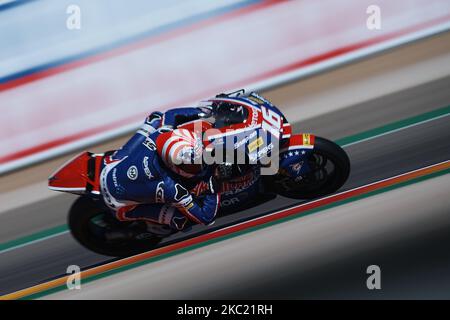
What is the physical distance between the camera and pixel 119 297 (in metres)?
6.02

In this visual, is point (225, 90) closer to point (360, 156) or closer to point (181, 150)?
point (360, 156)

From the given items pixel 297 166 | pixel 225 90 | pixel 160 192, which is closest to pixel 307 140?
pixel 297 166

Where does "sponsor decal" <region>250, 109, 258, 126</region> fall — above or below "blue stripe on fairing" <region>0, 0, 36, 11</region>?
below

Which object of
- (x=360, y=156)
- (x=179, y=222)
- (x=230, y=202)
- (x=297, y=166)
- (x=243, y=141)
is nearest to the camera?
(x=243, y=141)

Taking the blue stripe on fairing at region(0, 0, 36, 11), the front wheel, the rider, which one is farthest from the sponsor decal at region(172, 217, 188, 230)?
the blue stripe on fairing at region(0, 0, 36, 11)

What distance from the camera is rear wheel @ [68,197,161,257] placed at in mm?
5449

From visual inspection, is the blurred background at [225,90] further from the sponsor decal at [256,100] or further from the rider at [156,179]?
the sponsor decal at [256,100]

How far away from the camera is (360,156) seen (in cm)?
648

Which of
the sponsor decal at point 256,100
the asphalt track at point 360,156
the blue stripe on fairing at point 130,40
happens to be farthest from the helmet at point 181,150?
the blue stripe on fairing at point 130,40

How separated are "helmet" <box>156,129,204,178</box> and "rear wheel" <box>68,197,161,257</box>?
3.56ft

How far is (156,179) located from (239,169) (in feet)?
2.36

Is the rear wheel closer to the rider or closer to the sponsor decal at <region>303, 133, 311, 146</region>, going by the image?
the rider

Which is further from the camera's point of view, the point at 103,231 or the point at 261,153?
the point at 103,231

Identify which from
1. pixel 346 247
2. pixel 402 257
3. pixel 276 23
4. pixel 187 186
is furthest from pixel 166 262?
pixel 276 23
